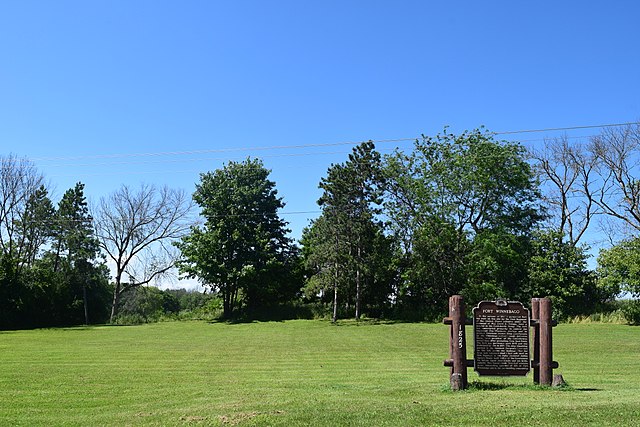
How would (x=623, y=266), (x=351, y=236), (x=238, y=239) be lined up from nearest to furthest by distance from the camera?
(x=623, y=266), (x=351, y=236), (x=238, y=239)

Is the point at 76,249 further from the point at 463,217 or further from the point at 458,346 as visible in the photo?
the point at 458,346

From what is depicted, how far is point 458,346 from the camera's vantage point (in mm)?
10648

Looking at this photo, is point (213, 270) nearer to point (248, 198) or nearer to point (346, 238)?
point (248, 198)

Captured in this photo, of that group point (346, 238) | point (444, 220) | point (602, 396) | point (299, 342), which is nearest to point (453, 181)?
point (444, 220)

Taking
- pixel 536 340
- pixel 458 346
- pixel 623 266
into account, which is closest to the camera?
pixel 458 346

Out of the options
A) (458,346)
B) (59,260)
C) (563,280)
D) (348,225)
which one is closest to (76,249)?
(59,260)

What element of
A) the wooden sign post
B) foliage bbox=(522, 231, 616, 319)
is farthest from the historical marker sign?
foliage bbox=(522, 231, 616, 319)

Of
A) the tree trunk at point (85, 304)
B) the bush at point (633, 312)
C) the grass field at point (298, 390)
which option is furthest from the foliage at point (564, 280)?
the tree trunk at point (85, 304)

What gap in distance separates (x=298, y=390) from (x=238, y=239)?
144 feet

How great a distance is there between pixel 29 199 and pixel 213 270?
68.2 feet

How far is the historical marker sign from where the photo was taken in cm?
1066

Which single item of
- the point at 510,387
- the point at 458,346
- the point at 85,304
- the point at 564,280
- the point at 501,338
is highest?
the point at 564,280

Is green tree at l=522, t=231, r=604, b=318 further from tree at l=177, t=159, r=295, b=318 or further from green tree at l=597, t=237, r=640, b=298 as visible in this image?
tree at l=177, t=159, r=295, b=318

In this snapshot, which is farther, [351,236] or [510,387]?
[351,236]
